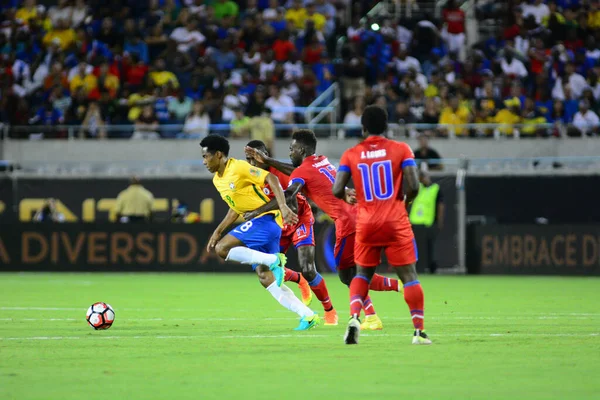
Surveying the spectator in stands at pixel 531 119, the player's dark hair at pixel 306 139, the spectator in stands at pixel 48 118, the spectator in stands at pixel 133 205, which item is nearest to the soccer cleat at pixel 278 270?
the player's dark hair at pixel 306 139

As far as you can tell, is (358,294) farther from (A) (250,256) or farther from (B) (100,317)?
(B) (100,317)

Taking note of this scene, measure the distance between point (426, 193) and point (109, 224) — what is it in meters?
6.79

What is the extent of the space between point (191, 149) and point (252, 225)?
13501mm

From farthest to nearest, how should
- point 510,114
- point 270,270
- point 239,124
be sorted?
point 510,114, point 239,124, point 270,270

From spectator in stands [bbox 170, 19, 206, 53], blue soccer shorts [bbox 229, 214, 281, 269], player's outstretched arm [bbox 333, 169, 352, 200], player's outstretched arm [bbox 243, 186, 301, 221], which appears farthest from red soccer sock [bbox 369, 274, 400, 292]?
spectator in stands [bbox 170, 19, 206, 53]

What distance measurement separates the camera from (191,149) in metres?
24.9

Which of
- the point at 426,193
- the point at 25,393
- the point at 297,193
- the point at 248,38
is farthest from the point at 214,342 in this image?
the point at 248,38

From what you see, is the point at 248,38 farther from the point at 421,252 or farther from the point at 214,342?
the point at 214,342

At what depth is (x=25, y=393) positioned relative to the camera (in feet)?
21.9

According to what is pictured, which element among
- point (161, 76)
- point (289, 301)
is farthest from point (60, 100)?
point (289, 301)

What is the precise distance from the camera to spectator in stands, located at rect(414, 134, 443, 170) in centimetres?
2342

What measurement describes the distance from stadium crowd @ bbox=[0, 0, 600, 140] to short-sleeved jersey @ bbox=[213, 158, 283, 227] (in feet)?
41.2

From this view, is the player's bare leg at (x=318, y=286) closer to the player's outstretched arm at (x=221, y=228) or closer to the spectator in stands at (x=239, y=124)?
the player's outstretched arm at (x=221, y=228)

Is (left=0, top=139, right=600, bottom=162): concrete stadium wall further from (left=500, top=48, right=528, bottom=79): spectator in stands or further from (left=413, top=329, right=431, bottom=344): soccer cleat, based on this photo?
(left=413, top=329, right=431, bottom=344): soccer cleat
